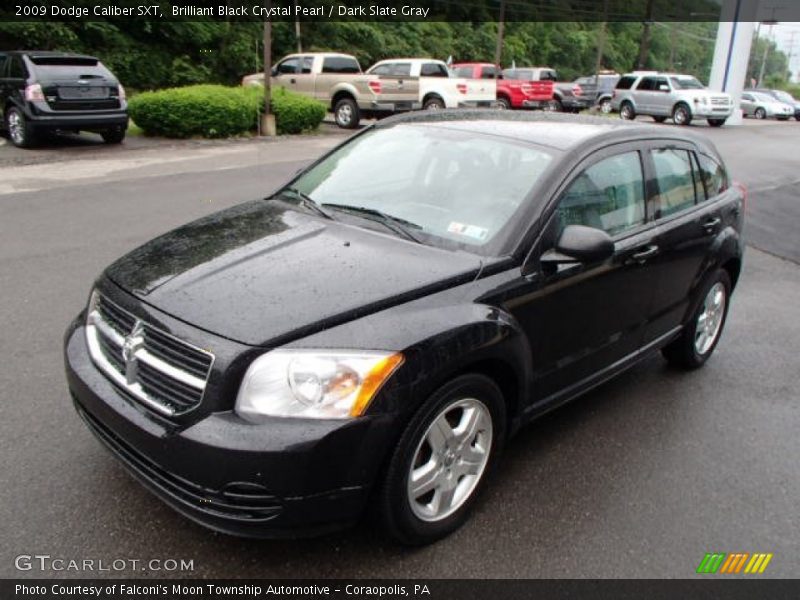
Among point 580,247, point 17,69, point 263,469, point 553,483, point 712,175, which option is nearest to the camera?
point 263,469

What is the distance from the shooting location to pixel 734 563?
2943mm

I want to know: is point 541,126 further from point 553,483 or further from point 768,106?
point 768,106

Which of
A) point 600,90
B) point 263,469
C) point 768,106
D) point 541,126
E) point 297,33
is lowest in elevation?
point 768,106

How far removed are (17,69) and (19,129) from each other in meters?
1.09

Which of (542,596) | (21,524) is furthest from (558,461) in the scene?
(21,524)

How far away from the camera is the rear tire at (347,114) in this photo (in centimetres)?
2102

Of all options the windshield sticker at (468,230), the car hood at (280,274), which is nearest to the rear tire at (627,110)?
the windshield sticker at (468,230)

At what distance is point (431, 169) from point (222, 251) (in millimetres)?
1181

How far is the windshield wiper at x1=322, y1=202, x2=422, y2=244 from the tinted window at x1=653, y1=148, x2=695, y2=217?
5.29 feet

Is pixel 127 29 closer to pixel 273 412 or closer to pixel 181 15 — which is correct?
pixel 181 15

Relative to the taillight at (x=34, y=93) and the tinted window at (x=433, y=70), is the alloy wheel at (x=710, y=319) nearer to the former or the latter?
the taillight at (x=34, y=93)

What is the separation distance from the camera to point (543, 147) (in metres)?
3.57

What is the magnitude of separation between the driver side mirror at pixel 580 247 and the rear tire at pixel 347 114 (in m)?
18.6

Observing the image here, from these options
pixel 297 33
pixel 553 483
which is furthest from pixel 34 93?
pixel 297 33
